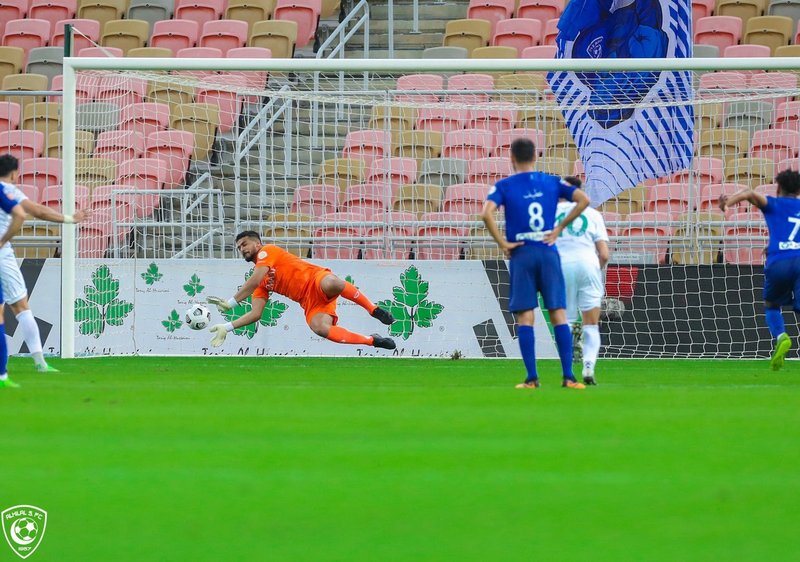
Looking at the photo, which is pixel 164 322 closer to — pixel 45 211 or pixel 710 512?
pixel 45 211

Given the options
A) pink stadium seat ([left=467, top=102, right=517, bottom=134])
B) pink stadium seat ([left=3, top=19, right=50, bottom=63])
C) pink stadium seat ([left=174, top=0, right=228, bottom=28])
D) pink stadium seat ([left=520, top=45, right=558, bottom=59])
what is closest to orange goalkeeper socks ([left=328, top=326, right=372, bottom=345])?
pink stadium seat ([left=467, top=102, right=517, bottom=134])

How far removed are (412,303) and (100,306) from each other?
374 cm

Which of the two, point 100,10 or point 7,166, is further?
point 100,10

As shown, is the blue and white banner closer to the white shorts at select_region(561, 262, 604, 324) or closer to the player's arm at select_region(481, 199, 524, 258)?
the white shorts at select_region(561, 262, 604, 324)

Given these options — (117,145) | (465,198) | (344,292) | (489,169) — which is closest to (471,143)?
(489,169)

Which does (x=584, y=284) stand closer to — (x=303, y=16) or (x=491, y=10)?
(x=491, y=10)

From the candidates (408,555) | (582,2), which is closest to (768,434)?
(408,555)

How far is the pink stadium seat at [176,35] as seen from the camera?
21.6 meters

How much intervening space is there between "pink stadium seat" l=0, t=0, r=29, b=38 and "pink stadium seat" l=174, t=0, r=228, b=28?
2895 millimetres

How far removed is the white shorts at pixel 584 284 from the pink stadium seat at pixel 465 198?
5409 millimetres

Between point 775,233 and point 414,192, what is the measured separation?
224 inches

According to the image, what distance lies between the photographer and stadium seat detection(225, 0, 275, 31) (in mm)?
22359

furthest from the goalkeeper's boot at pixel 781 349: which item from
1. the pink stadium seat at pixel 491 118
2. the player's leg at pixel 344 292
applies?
the pink stadium seat at pixel 491 118

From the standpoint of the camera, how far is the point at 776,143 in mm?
16672
